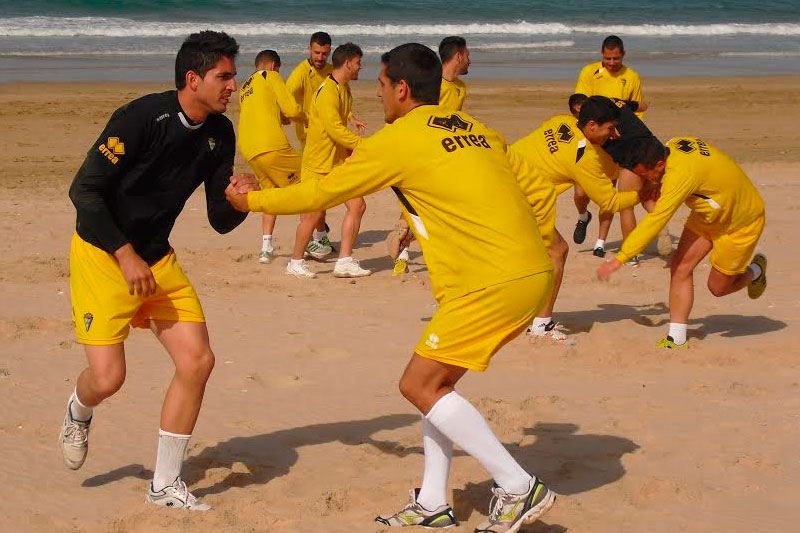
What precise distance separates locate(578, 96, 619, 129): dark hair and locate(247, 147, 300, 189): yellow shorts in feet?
10.2

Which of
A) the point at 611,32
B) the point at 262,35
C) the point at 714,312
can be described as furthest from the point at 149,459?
the point at 611,32

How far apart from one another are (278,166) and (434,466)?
6.21 metres

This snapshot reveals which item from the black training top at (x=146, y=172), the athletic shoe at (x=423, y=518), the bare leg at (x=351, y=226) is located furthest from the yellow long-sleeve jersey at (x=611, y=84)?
the athletic shoe at (x=423, y=518)

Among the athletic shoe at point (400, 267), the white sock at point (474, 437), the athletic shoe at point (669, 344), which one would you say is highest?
the white sock at point (474, 437)

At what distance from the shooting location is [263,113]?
11.0 meters

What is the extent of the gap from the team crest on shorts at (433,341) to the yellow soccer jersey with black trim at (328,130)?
6.00 m

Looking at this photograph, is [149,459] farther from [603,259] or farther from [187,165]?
[603,259]

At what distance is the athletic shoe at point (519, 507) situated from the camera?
4.99m

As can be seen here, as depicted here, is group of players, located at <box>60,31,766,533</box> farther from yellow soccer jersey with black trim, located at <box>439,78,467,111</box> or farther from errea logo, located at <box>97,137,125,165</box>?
yellow soccer jersey with black trim, located at <box>439,78,467,111</box>

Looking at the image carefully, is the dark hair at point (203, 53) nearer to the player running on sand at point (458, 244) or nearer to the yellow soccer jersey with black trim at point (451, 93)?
the player running on sand at point (458, 244)

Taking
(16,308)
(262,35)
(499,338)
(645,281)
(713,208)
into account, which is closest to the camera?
(499,338)

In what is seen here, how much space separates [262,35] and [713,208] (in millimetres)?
29652

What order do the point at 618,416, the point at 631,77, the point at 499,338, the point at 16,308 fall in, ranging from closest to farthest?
the point at 499,338
the point at 618,416
the point at 16,308
the point at 631,77

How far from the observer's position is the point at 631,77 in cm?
1277
